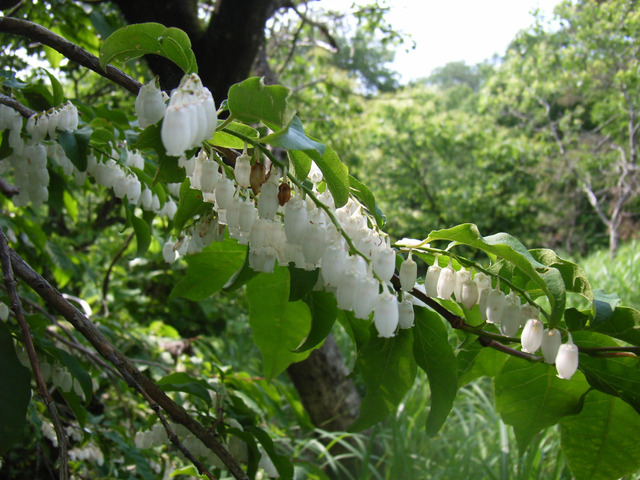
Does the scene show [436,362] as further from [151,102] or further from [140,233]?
[140,233]

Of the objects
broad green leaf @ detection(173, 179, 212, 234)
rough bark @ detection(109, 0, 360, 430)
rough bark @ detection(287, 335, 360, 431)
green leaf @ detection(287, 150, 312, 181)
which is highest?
rough bark @ detection(109, 0, 360, 430)

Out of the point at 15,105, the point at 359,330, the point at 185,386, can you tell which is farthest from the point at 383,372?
the point at 15,105

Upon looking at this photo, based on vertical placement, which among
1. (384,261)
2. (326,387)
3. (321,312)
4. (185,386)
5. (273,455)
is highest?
(384,261)

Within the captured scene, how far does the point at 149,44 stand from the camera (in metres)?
Answer: 0.60

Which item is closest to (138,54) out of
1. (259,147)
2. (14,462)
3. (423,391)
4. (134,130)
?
(259,147)

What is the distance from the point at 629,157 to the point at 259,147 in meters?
13.3

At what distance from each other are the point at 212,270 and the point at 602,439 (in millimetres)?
732

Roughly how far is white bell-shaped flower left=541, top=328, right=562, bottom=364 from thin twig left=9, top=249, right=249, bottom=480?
0.47 meters

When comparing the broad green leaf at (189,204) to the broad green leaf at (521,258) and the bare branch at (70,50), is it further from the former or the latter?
the broad green leaf at (521,258)

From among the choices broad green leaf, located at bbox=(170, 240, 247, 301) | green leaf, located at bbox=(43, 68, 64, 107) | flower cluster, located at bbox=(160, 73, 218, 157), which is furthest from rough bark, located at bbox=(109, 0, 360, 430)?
flower cluster, located at bbox=(160, 73, 218, 157)

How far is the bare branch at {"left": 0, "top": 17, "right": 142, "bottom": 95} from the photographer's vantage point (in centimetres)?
69

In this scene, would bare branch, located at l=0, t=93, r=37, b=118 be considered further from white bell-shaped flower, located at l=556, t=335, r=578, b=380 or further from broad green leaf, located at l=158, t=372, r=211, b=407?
white bell-shaped flower, located at l=556, t=335, r=578, b=380

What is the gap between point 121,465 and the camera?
157 centimetres

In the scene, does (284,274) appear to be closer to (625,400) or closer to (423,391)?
(625,400)
